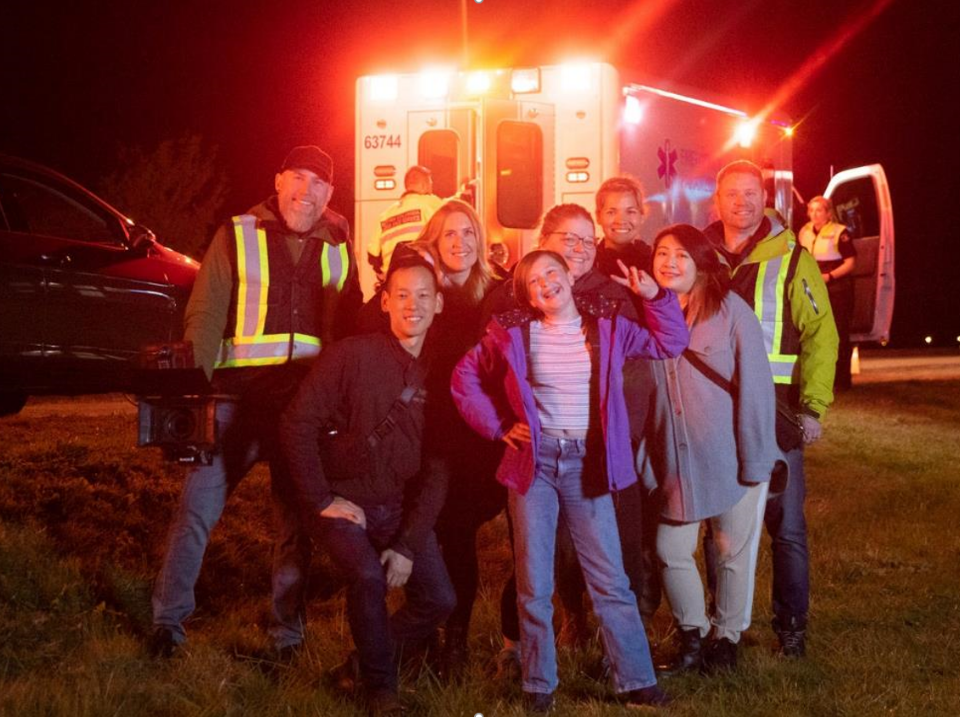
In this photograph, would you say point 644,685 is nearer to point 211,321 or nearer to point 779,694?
point 779,694

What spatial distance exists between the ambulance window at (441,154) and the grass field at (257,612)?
2.40 meters

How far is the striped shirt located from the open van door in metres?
8.26

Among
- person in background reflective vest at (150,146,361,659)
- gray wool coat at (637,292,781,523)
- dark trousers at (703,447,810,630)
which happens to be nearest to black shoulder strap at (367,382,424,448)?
person in background reflective vest at (150,146,361,659)

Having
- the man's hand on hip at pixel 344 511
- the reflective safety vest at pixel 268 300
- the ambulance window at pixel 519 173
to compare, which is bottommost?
the man's hand on hip at pixel 344 511

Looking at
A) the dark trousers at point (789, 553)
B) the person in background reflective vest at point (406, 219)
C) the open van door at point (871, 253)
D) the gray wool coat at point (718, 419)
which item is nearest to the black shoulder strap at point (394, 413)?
the gray wool coat at point (718, 419)

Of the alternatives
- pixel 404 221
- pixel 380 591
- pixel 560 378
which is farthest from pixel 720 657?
pixel 404 221

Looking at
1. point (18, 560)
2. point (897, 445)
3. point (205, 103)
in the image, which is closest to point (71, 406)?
point (18, 560)

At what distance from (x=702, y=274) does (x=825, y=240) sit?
20.6 ft

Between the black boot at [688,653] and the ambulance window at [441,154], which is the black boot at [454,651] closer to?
the black boot at [688,653]

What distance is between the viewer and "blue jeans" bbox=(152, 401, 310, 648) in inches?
173

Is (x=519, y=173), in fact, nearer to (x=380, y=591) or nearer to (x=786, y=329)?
(x=786, y=329)

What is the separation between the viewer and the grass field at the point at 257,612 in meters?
4.15

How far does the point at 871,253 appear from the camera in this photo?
12.0 m

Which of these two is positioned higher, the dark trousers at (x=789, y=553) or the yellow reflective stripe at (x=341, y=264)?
the yellow reflective stripe at (x=341, y=264)
